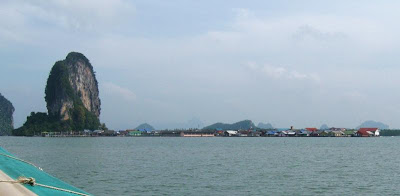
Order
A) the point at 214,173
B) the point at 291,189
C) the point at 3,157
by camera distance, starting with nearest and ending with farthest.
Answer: the point at 3,157 → the point at 291,189 → the point at 214,173

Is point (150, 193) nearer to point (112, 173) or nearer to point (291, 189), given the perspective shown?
point (291, 189)

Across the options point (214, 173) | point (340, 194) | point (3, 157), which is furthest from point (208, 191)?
point (3, 157)

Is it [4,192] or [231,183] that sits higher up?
[4,192]

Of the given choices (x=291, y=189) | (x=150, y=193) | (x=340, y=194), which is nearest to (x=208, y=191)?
(x=150, y=193)

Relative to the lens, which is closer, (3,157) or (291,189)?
(3,157)

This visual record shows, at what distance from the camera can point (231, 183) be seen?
3297cm

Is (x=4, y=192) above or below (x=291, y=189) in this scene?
above

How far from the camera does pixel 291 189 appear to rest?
30.7 m

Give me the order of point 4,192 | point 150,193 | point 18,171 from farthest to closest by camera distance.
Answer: point 150,193, point 18,171, point 4,192

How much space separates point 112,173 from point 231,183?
12189mm

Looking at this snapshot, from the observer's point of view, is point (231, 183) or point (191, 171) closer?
point (231, 183)

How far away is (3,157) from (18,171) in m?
1.71

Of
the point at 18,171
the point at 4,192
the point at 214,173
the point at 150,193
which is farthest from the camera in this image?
the point at 214,173

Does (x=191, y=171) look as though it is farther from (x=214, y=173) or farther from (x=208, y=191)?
(x=208, y=191)
